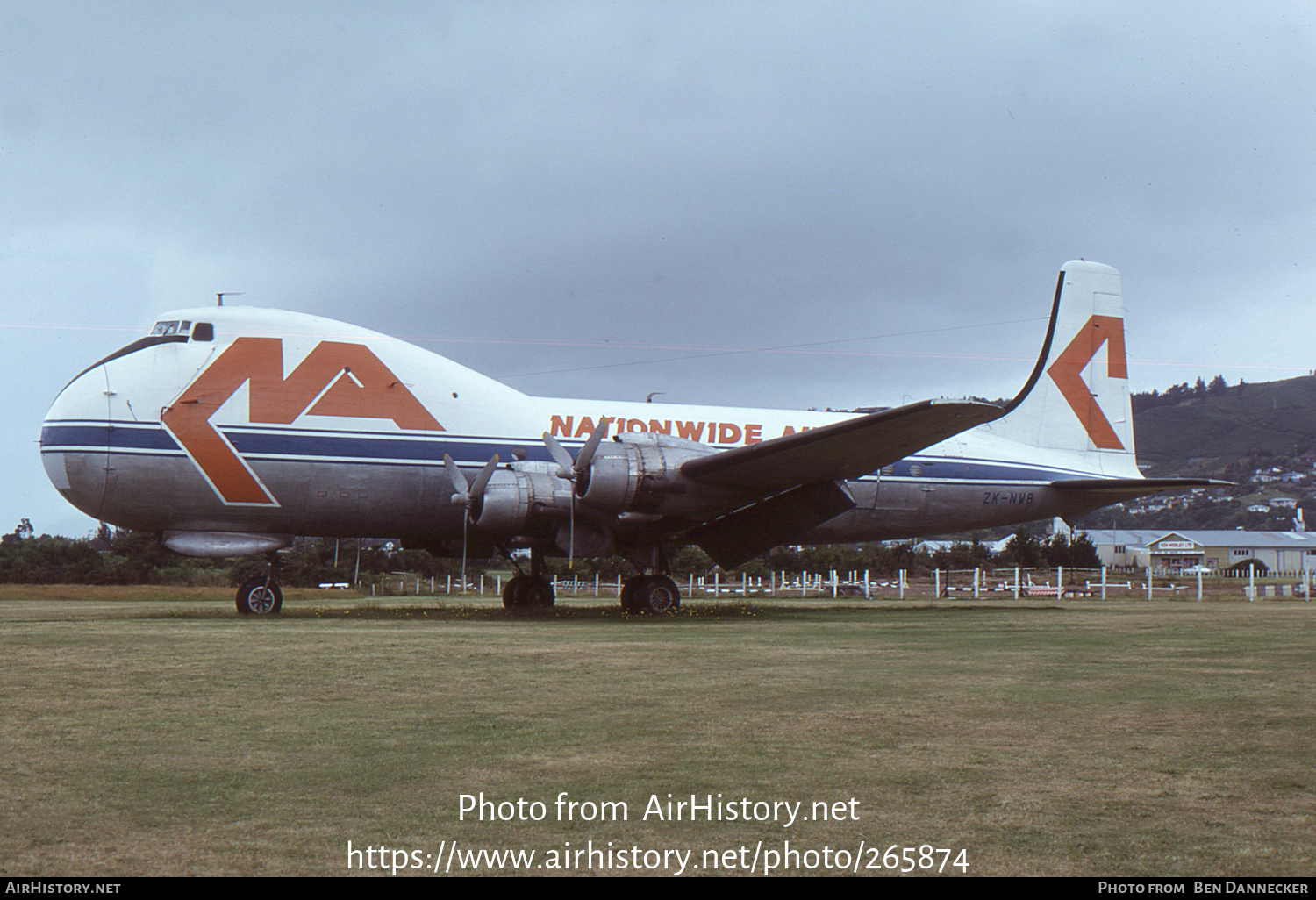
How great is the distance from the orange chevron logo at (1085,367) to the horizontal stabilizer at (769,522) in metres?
9.03

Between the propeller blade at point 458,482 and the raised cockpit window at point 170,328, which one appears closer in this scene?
the raised cockpit window at point 170,328

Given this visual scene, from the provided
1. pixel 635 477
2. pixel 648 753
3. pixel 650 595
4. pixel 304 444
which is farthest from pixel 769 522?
pixel 648 753

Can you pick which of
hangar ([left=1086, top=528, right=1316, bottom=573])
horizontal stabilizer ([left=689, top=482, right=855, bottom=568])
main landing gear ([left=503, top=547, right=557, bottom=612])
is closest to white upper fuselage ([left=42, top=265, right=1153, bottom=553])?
horizontal stabilizer ([left=689, top=482, right=855, bottom=568])

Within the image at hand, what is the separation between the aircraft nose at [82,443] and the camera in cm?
1852

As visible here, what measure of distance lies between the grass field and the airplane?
6.61 meters

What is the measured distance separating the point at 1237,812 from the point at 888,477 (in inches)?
726

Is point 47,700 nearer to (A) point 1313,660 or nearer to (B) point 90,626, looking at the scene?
(B) point 90,626

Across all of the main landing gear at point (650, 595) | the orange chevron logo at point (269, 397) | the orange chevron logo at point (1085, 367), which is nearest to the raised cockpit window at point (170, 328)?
the orange chevron logo at point (269, 397)

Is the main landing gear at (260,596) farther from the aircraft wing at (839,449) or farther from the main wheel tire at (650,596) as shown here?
the aircraft wing at (839,449)

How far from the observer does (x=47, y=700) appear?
7.43 meters

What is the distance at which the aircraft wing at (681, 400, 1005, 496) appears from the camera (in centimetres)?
1678

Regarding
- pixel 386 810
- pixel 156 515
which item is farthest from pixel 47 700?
pixel 156 515

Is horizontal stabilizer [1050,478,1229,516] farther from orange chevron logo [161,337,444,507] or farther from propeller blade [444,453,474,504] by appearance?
orange chevron logo [161,337,444,507]
